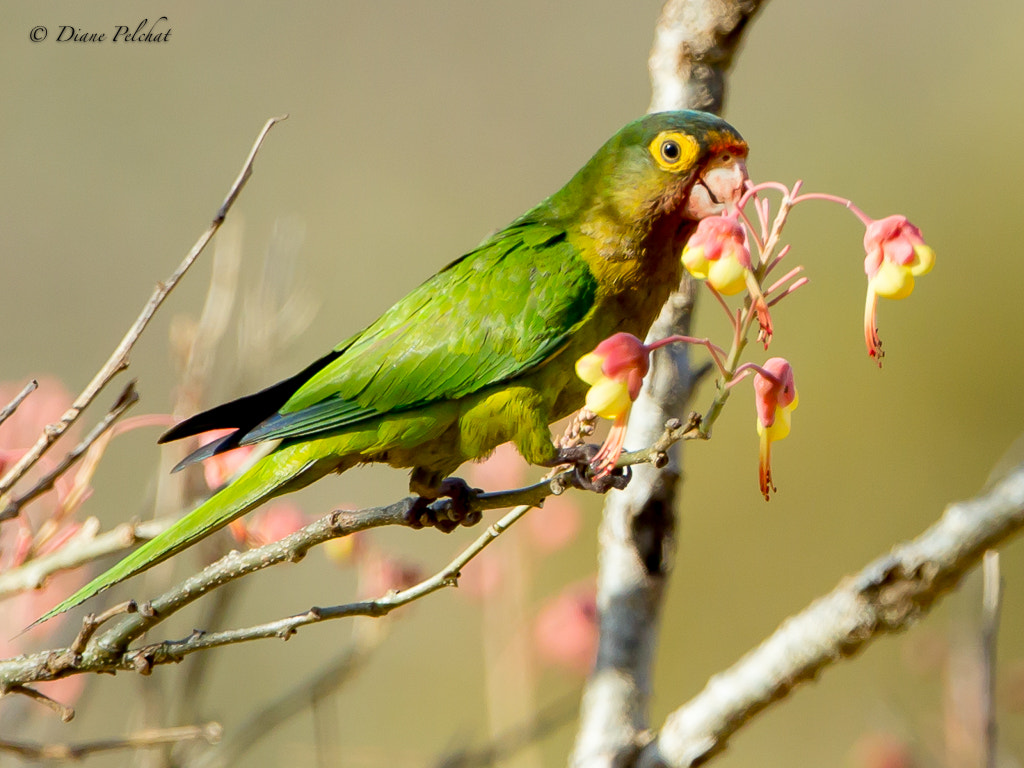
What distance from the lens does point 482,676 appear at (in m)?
6.05

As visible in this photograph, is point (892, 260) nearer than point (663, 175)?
Yes

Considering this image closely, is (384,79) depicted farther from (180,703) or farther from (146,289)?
(180,703)

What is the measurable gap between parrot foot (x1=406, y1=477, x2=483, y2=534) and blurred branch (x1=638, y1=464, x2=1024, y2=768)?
0.68 metres

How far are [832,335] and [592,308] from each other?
3.74 meters

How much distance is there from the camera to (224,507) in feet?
7.95

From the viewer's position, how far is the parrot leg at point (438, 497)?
2.42m

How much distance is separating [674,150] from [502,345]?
2.08 feet

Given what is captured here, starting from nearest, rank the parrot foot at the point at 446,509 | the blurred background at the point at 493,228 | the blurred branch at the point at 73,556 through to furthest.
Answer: the blurred branch at the point at 73,556
the parrot foot at the point at 446,509
the blurred background at the point at 493,228

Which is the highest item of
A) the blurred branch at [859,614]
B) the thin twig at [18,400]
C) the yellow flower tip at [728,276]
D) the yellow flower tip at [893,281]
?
the thin twig at [18,400]

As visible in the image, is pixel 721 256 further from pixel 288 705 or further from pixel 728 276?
pixel 288 705

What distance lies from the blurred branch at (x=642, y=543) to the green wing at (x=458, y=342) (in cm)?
29

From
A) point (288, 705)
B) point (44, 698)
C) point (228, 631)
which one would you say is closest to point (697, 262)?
point (228, 631)

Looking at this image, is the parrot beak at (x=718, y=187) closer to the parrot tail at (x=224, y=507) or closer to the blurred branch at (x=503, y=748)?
the parrot tail at (x=224, y=507)

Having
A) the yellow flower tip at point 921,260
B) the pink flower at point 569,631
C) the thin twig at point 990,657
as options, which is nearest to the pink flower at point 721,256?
the yellow flower tip at point 921,260
